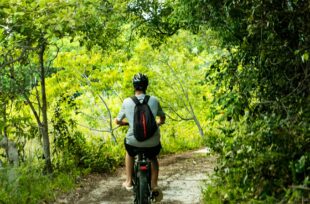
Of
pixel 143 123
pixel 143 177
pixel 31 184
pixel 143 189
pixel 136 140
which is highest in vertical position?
pixel 143 123

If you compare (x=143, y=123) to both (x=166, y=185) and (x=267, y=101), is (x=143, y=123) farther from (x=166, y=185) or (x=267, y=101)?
(x=166, y=185)

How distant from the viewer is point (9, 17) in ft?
25.5

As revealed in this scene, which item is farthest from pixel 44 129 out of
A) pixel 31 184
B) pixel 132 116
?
pixel 132 116

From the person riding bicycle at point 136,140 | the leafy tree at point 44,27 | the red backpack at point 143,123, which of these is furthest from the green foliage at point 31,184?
the red backpack at point 143,123

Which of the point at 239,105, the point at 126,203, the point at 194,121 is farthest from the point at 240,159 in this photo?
the point at 194,121

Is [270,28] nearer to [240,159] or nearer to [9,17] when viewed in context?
[240,159]

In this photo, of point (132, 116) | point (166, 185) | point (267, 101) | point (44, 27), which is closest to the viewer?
point (267, 101)

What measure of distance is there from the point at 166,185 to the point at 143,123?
3.40m

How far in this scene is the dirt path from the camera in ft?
25.8

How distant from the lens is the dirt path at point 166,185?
7869 millimetres

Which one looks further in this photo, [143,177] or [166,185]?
[166,185]

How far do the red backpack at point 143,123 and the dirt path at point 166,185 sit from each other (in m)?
2.09

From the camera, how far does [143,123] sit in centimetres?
575

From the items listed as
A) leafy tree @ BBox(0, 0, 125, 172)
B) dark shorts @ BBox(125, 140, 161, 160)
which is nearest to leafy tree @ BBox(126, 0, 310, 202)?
dark shorts @ BBox(125, 140, 161, 160)
